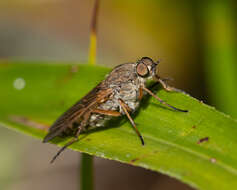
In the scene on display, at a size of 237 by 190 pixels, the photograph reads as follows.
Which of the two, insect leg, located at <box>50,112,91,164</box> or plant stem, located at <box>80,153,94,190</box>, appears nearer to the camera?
plant stem, located at <box>80,153,94,190</box>

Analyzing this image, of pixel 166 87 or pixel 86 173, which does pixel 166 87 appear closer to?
pixel 166 87

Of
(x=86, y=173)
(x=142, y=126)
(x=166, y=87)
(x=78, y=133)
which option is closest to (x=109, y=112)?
(x=78, y=133)

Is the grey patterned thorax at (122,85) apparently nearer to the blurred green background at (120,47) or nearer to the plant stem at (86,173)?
the plant stem at (86,173)

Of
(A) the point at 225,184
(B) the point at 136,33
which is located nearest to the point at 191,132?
(A) the point at 225,184

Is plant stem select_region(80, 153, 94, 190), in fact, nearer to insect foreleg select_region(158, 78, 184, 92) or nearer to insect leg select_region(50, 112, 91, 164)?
insect leg select_region(50, 112, 91, 164)

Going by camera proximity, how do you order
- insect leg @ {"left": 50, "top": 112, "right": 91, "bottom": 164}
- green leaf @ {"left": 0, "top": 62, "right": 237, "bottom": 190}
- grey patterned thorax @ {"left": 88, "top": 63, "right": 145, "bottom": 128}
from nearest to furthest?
green leaf @ {"left": 0, "top": 62, "right": 237, "bottom": 190} < insect leg @ {"left": 50, "top": 112, "right": 91, "bottom": 164} < grey patterned thorax @ {"left": 88, "top": 63, "right": 145, "bottom": 128}

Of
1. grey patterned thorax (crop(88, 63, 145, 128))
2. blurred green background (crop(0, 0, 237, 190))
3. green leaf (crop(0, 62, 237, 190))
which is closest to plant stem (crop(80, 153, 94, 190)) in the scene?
green leaf (crop(0, 62, 237, 190))
